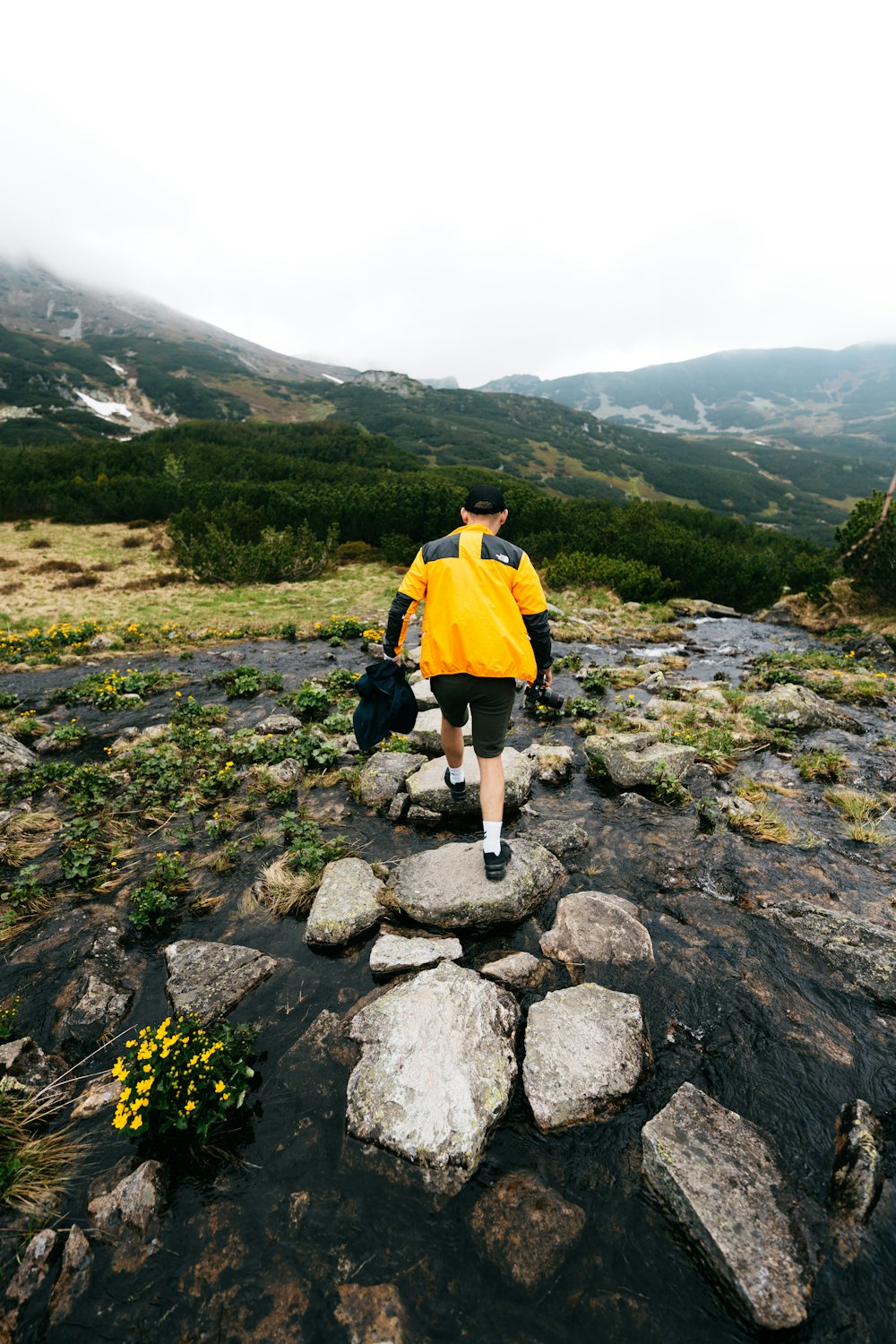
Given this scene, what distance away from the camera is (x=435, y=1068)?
3.42 meters

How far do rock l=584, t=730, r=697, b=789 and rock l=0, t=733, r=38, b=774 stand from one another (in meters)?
8.43

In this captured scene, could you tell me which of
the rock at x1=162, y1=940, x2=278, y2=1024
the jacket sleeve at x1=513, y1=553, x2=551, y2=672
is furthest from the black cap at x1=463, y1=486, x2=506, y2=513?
the rock at x1=162, y1=940, x2=278, y2=1024

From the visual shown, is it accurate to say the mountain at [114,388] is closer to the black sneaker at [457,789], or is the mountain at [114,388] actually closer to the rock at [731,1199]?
the black sneaker at [457,789]

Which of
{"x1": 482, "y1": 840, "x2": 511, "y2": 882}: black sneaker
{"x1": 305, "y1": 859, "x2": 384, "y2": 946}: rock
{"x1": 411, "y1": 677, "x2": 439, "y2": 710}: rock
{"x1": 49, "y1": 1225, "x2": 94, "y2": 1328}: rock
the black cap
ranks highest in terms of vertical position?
the black cap

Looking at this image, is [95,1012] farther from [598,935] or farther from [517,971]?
[598,935]

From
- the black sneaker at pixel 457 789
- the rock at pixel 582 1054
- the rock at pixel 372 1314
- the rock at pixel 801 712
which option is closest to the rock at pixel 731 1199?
the rock at pixel 582 1054

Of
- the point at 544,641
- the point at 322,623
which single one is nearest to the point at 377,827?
the point at 544,641

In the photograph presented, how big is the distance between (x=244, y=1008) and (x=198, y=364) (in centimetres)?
17727

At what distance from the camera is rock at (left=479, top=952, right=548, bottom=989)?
4.20m

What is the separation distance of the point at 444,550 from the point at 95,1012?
15.4ft

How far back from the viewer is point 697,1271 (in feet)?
8.61

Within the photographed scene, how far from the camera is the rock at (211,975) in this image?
13.1 feet

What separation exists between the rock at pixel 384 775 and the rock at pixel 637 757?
264cm

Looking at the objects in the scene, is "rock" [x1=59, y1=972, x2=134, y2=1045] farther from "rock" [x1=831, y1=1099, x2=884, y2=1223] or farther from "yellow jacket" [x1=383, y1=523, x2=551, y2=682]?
"rock" [x1=831, y1=1099, x2=884, y2=1223]
